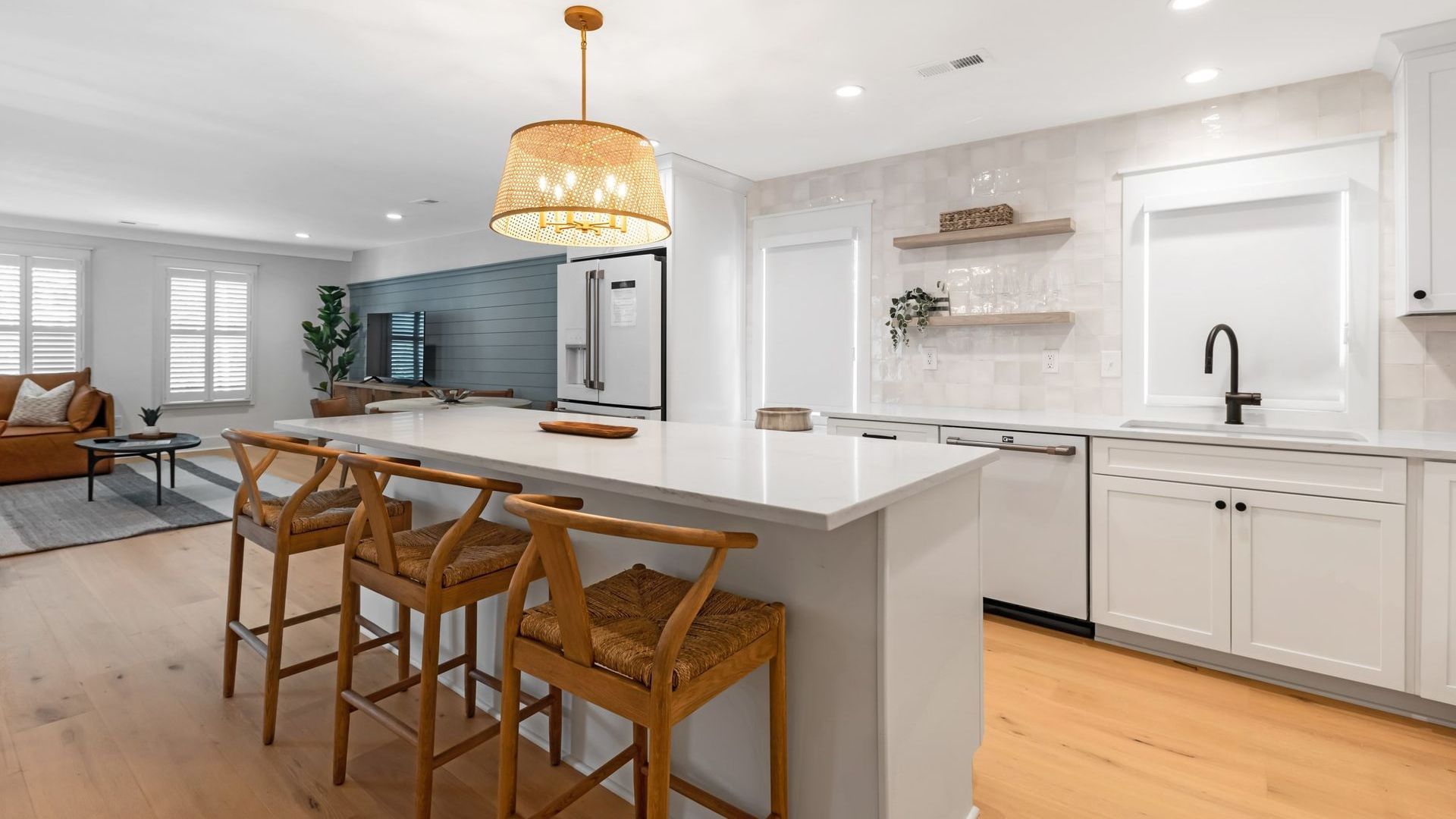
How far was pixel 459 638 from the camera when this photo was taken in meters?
2.50

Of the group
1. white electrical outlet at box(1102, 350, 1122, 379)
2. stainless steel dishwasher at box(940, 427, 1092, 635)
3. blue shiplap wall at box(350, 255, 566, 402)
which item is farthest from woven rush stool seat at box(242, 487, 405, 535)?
blue shiplap wall at box(350, 255, 566, 402)

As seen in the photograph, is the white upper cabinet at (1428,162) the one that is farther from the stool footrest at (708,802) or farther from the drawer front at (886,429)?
the stool footrest at (708,802)

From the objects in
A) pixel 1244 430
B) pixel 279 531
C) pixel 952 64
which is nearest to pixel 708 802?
pixel 279 531

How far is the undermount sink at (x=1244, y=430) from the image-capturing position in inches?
106

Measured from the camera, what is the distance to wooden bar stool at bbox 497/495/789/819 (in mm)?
1199

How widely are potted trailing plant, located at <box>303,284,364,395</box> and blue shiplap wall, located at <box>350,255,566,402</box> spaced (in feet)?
2.13

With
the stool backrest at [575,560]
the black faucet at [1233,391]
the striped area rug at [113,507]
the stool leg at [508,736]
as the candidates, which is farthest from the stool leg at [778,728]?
the striped area rug at [113,507]

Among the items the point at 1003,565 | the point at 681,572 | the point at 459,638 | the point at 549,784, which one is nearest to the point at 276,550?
the point at 459,638

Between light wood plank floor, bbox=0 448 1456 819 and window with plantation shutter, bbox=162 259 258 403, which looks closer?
light wood plank floor, bbox=0 448 1456 819

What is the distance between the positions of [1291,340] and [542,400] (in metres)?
5.50

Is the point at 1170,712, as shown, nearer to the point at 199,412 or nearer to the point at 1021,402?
the point at 1021,402

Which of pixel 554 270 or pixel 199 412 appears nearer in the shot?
pixel 554 270

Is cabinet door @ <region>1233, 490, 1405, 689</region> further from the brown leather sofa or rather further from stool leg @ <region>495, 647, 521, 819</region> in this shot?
the brown leather sofa

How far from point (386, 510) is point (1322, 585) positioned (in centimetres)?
305
